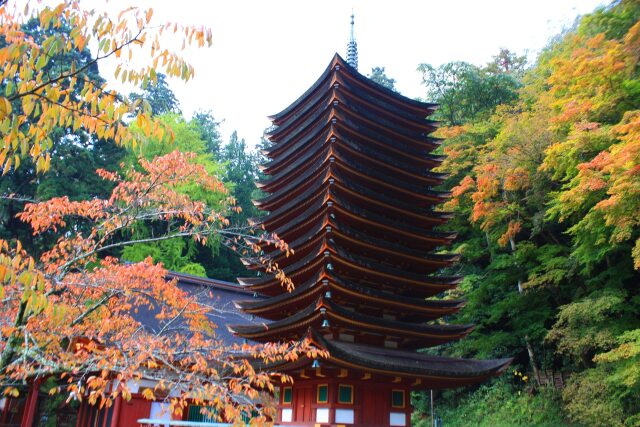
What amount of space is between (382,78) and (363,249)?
2584 centimetres

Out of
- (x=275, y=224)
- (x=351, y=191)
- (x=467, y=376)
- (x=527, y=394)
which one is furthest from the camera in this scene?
(x=527, y=394)

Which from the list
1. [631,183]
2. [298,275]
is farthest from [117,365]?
[631,183]

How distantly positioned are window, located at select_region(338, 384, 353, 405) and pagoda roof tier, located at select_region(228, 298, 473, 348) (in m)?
1.26

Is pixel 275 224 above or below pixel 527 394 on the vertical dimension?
above

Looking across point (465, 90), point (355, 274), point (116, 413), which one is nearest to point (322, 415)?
point (355, 274)

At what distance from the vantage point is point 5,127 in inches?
104

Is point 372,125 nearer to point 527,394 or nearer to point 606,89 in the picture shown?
point 606,89

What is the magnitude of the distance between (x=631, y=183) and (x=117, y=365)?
10.8 m

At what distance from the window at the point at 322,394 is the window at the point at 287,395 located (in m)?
1.30

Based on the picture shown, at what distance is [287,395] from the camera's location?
11.8 metres

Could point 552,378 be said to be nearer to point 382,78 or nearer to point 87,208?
point 87,208

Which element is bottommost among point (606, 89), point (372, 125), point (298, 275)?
point (298, 275)

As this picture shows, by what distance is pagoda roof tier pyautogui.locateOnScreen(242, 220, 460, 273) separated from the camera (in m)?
11.3

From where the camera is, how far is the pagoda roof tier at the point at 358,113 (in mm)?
13578
